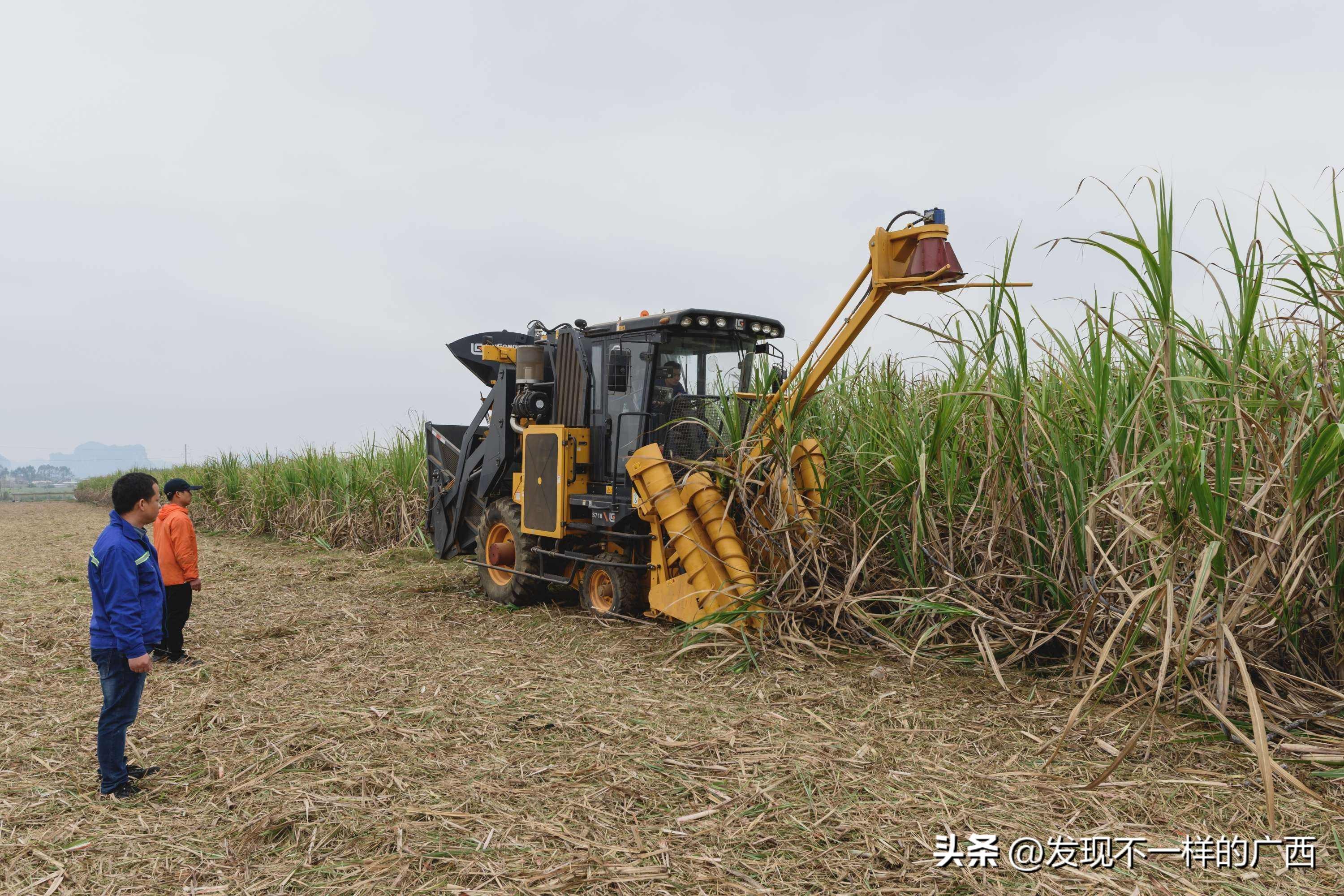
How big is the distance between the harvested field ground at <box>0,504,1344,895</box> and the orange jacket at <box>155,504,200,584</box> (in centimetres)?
70

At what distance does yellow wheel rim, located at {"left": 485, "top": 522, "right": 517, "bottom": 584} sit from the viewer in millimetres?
8023

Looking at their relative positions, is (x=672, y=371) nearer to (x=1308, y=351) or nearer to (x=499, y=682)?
(x=499, y=682)

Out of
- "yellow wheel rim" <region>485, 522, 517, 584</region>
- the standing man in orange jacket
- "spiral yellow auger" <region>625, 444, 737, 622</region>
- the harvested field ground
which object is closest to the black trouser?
the standing man in orange jacket

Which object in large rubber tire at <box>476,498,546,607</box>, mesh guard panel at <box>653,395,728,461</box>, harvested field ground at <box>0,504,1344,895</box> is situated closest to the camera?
harvested field ground at <box>0,504,1344,895</box>

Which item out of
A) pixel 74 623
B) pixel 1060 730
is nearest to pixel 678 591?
pixel 1060 730

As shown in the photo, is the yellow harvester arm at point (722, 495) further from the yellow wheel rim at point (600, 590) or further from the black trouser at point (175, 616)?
the black trouser at point (175, 616)

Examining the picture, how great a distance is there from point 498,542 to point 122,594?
4739 millimetres

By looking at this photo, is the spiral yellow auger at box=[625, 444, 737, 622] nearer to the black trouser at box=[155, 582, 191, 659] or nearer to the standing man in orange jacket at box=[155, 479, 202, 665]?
the standing man in orange jacket at box=[155, 479, 202, 665]

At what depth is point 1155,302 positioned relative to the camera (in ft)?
10.5

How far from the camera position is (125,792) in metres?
3.54

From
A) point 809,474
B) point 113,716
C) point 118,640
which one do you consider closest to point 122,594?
point 118,640

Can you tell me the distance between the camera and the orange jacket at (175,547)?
5730 millimetres

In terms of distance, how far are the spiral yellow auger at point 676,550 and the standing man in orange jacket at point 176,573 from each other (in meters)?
3.00

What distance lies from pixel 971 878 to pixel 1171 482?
6.22 ft
